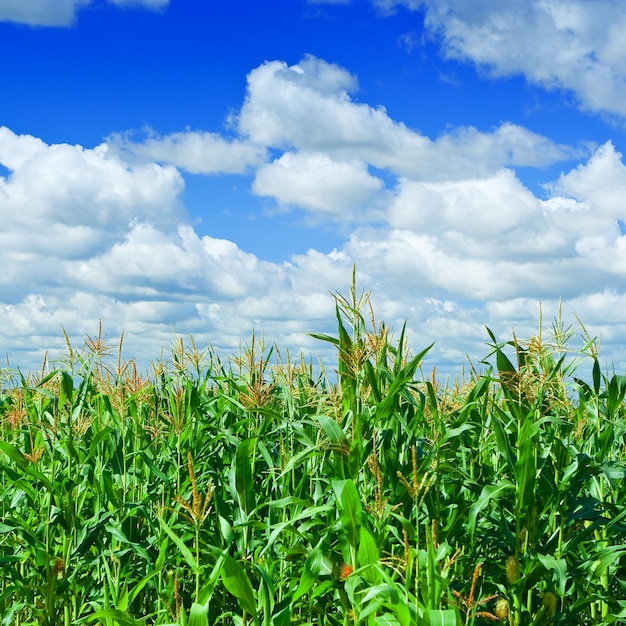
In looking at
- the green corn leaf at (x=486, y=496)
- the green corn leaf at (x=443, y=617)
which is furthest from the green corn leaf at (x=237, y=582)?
the green corn leaf at (x=486, y=496)

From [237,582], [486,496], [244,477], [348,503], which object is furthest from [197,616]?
[486,496]

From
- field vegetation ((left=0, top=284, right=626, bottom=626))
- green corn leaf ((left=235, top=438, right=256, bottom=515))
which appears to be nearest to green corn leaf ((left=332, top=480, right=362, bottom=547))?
field vegetation ((left=0, top=284, right=626, bottom=626))

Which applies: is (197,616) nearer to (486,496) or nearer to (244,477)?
(244,477)

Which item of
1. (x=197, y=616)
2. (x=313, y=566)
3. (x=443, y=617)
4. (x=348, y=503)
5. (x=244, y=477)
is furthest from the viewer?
(x=244, y=477)

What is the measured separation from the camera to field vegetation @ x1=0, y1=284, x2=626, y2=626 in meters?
4.68

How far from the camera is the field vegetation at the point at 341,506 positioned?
4.68 metres

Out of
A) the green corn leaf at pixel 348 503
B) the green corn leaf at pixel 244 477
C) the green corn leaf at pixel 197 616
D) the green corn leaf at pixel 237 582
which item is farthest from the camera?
the green corn leaf at pixel 244 477

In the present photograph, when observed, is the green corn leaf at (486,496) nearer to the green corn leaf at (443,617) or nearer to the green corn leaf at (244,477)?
the green corn leaf at (443,617)

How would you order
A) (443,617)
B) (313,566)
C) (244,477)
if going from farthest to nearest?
(244,477) → (313,566) → (443,617)

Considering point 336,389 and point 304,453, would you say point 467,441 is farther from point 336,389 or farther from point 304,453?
point 304,453

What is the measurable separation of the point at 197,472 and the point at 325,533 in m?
1.74

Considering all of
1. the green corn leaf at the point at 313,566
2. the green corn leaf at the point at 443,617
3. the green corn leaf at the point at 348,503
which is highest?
the green corn leaf at the point at 348,503

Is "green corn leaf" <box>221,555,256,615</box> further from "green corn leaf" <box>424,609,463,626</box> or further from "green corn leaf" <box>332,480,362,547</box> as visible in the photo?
"green corn leaf" <box>424,609,463,626</box>

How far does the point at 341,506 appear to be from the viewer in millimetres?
4574
